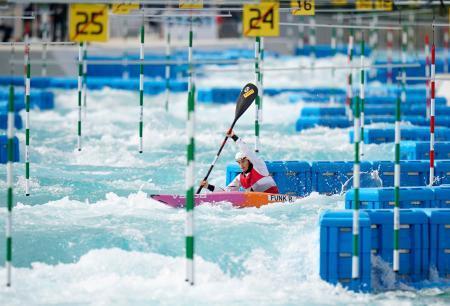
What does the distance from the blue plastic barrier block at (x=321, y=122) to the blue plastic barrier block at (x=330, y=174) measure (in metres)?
6.74

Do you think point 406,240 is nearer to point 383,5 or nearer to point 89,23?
point 89,23

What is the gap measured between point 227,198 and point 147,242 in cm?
184

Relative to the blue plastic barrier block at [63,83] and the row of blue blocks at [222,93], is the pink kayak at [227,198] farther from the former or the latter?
the blue plastic barrier block at [63,83]

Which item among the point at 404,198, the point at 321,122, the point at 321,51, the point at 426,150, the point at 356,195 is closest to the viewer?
the point at 356,195

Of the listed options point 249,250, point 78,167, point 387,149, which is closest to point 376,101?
point 387,149

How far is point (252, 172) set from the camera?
13.5 metres

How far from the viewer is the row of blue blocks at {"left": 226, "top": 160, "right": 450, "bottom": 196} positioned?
14.2 metres

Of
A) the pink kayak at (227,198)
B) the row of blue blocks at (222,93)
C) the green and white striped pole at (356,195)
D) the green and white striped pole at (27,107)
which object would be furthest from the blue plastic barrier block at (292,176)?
the row of blue blocks at (222,93)

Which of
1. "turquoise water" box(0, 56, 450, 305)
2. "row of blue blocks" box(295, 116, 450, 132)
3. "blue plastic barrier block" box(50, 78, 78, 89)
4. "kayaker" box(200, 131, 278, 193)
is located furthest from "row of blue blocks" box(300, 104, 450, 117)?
"kayaker" box(200, 131, 278, 193)

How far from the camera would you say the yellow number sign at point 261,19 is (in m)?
10.8

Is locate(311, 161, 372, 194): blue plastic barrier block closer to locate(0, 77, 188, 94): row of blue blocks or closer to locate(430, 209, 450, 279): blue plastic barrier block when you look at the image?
locate(430, 209, 450, 279): blue plastic barrier block

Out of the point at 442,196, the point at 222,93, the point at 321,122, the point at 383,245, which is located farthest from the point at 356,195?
the point at 222,93

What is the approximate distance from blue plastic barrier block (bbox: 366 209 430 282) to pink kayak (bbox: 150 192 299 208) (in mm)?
2553

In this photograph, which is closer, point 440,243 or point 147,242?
point 440,243
